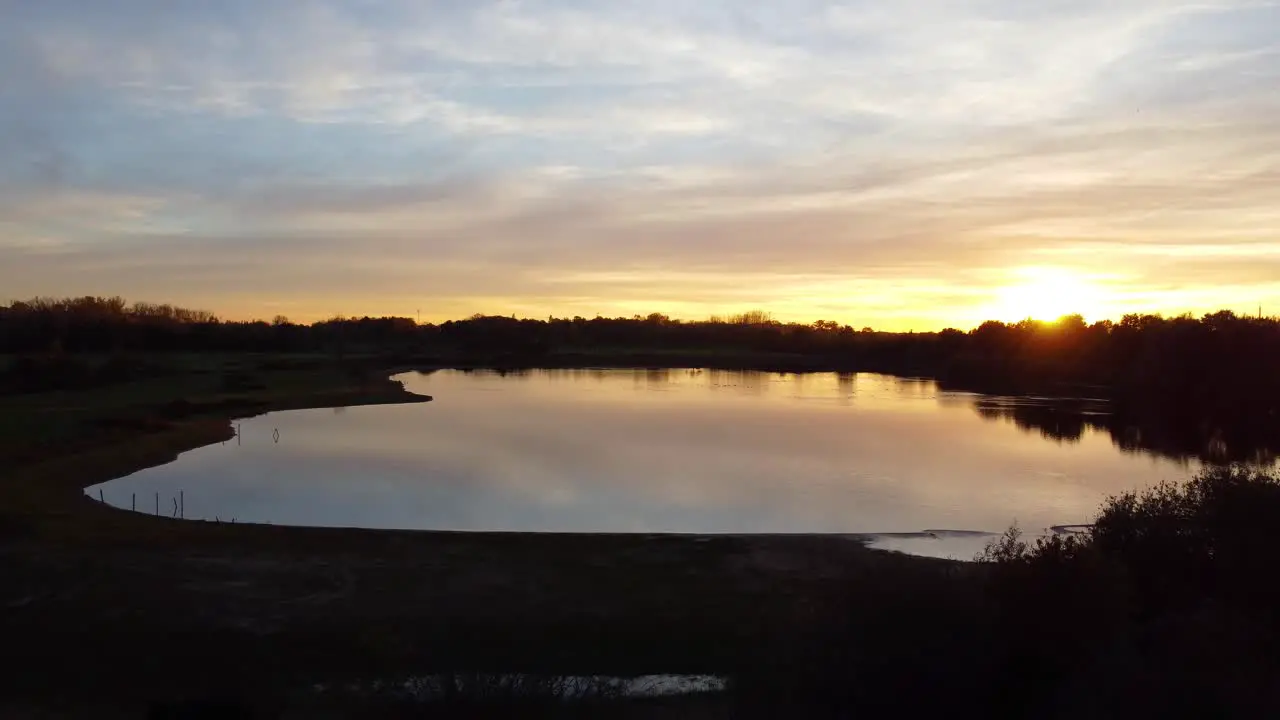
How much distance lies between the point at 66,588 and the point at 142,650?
3259 millimetres

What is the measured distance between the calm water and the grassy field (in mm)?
3580

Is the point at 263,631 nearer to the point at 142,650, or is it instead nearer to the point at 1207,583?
the point at 142,650

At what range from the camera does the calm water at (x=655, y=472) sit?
22.4m

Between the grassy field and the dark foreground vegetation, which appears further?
the grassy field

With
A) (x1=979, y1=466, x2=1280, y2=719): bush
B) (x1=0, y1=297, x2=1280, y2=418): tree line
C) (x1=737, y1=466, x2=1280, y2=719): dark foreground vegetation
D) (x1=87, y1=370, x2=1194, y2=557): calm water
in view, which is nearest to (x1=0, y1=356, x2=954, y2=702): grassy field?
(x1=737, y1=466, x2=1280, y2=719): dark foreground vegetation

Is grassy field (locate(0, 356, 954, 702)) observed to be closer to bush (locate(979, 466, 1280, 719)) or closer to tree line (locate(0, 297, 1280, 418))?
bush (locate(979, 466, 1280, 719))

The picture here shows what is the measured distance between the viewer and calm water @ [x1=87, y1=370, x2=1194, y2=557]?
22.4 meters

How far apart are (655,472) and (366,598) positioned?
642 inches

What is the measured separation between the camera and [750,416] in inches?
1848

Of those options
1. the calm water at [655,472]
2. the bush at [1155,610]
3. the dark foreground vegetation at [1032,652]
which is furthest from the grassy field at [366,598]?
the calm water at [655,472]

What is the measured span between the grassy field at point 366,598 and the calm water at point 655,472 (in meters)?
3.58

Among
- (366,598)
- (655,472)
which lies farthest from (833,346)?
(366,598)

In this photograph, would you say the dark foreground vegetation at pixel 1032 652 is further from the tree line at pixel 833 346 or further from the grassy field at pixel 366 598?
the tree line at pixel 833 346

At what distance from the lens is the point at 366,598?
529 inches
